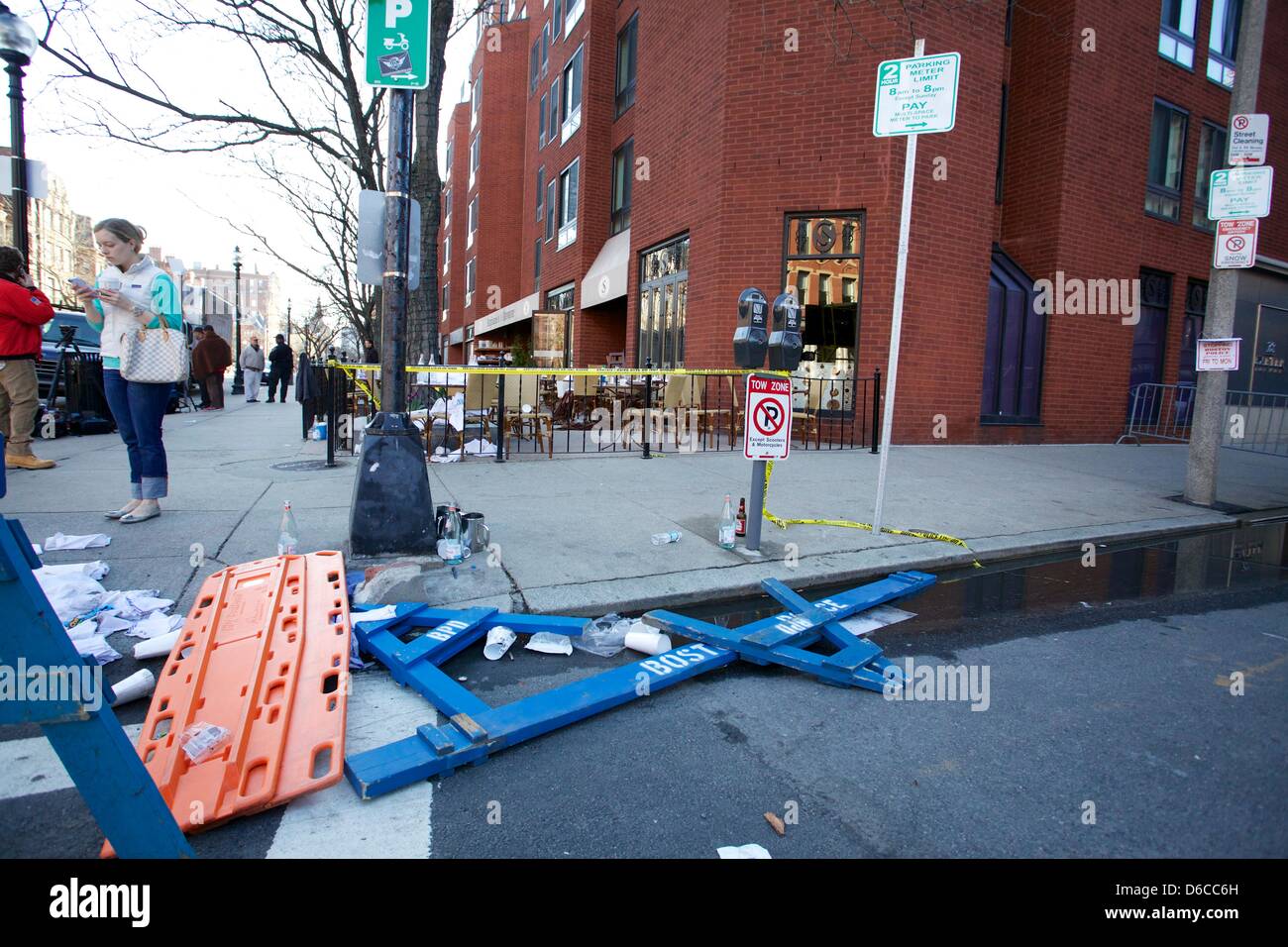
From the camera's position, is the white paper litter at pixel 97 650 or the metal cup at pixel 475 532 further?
the metal cup at pixel 475 532

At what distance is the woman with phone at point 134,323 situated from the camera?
520 cm

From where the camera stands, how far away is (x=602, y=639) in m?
3.80

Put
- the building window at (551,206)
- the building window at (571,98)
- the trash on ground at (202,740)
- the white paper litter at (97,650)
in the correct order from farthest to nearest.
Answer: the building window at (551,206), the building window at (571,98), the white paper litter at (97,650), the trash on ground at (202,740)

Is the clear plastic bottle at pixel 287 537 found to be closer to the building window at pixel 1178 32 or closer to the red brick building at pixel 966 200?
the red brick building at pixel 966 200

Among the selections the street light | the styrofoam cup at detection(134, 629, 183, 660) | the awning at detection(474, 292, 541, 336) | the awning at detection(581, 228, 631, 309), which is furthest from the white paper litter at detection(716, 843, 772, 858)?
the awning at detection(474, 292, 541, 336)

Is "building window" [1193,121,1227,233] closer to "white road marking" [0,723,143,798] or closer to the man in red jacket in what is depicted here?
the man in red jacket

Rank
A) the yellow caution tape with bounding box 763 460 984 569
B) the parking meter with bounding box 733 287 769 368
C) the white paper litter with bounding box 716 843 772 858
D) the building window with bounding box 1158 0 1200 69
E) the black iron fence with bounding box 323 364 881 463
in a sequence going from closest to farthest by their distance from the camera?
the white paper litter with bounding box 716 843 772 858, the parking meter with bounding box 733 287 769 368, the yellow caution tape with bounding box 763 460 984 569, the black iron fence with bounding box 323 364 881 463, the building window with bounding box 1158 0 1200 69

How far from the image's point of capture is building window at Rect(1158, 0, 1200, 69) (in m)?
14.4

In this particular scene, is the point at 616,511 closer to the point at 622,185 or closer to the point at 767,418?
the point at 767,418

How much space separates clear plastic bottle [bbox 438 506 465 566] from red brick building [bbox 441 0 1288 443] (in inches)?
316

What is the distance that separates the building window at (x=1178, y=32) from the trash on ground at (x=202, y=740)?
61.1 feet

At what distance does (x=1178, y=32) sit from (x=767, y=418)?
1592 centimetres

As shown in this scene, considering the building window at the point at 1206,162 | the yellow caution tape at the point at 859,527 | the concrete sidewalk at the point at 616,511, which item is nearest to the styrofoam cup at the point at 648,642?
the concrete sidewalk at the point at 616,511

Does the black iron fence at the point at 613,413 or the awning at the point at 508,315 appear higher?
the awning at the point at 508,315
